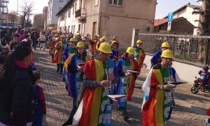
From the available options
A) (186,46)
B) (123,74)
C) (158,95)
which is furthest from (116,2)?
(158,95)

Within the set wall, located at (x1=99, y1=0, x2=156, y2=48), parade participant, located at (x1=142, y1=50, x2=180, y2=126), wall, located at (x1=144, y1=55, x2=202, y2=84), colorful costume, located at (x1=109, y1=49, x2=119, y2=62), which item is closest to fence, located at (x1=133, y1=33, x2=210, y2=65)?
wall, located at (x1=144, y1=55, x2=202, y2=84)

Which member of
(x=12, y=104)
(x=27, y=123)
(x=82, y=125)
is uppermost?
(x=12, y=104)

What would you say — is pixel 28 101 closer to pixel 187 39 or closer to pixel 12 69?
pixel 12 69

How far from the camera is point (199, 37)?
1491 cm

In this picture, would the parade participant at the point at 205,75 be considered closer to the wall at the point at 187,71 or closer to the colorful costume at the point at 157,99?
the wall at the point at 187,71

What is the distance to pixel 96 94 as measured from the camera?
5668mm

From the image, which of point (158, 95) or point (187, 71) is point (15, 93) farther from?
point (187, 71)

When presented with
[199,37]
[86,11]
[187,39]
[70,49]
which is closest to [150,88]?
[70,49]

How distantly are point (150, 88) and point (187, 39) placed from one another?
35.1 feet

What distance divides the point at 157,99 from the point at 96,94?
3.88 ft

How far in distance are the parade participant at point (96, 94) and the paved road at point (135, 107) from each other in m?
2.00

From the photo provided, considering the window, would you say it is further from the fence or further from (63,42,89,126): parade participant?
(63,42,89,126): parade participant

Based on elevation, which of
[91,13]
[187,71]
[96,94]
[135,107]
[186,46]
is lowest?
[135,107]

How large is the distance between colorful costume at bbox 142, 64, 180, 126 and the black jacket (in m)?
2.91
